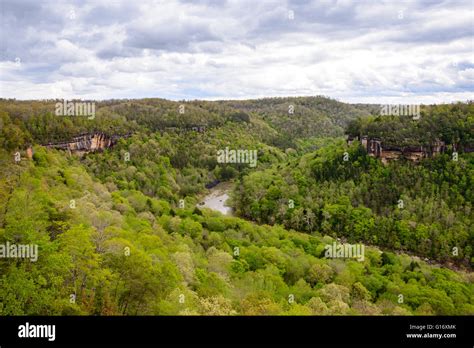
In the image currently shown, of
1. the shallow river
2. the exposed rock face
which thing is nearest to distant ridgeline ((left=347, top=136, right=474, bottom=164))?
the exposed rock face

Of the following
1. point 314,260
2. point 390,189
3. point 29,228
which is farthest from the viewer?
point 390,189

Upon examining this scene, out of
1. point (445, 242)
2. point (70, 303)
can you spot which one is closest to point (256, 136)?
point (445, 242)

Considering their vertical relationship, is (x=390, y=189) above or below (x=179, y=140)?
below

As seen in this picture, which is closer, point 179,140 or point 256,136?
point 179,140

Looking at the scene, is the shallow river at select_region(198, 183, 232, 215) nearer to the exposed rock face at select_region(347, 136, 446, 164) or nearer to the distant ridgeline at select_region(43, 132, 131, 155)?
the distant ridgeline at select_region(43, 132, 131, 155)

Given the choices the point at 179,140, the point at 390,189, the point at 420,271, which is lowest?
the point at 420,271
